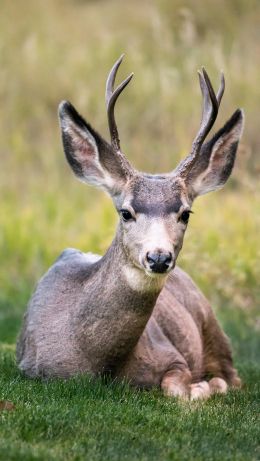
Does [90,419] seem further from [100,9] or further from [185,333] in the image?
[100,9]

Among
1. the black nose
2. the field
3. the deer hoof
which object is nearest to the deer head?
the black nose

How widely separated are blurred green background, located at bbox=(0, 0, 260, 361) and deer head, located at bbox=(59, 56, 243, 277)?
261 centimetres

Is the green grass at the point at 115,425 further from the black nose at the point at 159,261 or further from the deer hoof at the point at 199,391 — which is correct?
the black nose at the point at 159,261

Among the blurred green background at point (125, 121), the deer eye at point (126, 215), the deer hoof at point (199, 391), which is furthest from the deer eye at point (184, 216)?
the blurred green background at point (125, 121)

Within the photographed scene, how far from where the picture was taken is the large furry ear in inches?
273

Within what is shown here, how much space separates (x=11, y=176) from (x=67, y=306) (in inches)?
303

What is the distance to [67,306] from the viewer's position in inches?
281

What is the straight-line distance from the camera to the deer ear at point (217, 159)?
7.20 m

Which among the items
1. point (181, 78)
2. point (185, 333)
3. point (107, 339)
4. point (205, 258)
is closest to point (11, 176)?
point (181, 78)

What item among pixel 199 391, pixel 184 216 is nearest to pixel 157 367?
pixel 199 391

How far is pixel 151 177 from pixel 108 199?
6.10 metres

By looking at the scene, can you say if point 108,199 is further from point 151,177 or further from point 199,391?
point 151,177

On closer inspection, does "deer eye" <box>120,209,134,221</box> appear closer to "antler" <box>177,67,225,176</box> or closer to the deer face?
the deer face

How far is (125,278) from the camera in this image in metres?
6.66
